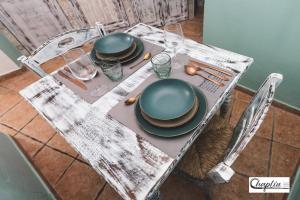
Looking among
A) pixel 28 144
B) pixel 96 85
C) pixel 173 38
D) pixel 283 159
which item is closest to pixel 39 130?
pixel 28 144

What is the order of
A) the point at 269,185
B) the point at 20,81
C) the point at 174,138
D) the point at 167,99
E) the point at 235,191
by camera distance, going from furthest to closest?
the point at 20,81 → the point at 235,191 → the point at 269,185 → the point at 167,99 → the point at 174,138

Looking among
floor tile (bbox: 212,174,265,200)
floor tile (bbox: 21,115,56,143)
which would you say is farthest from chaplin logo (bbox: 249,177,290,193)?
floor tile (bbox: 21,115,56,143)

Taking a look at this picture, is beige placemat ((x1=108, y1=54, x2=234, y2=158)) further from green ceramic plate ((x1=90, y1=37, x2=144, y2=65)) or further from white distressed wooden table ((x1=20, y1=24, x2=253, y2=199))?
green ceramic plate ((x1=90, y1=37, x2=144, y2=65))

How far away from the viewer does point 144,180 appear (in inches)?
24.1

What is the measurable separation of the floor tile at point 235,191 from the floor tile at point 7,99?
212 cm

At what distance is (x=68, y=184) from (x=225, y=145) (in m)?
1.14

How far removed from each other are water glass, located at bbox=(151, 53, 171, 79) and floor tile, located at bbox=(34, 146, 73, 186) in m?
1.11

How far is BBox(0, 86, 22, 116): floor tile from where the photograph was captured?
2112mm

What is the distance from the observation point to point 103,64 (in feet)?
3.25

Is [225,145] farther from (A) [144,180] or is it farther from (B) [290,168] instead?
(B) [290,168]

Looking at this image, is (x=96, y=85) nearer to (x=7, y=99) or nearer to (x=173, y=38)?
(x=173, y=38)

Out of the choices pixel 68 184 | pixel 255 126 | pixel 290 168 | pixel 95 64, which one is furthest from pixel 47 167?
pixel 290 168

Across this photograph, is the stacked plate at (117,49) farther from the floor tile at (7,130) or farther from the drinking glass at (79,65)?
the floor tile at (7,130)

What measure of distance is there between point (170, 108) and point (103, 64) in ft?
1.43
